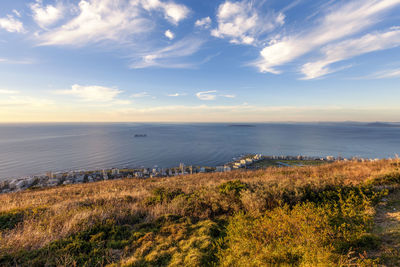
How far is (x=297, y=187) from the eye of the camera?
733 centimetres

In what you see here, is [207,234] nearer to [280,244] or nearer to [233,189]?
[280,244]

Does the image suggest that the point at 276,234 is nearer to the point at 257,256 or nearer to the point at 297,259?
the point at 297,259

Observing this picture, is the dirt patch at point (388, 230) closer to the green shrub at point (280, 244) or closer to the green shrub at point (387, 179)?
the green shrub at point (280, 244)

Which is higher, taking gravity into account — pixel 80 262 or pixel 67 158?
pixel 80 262

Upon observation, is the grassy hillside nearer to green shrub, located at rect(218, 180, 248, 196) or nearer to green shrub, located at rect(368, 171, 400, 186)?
green shrub, located at rect(218, 180, 248, 196)

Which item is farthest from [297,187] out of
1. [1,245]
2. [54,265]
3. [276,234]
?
[1,245]

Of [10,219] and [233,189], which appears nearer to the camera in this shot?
[10,219]

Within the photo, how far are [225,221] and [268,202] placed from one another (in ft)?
6.80

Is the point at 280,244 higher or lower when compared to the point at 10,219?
higher

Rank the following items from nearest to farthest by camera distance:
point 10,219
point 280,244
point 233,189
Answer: point 280,244 < point 10,219 < point 233,189

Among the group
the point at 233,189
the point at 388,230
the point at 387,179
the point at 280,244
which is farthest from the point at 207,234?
the point at 387,179

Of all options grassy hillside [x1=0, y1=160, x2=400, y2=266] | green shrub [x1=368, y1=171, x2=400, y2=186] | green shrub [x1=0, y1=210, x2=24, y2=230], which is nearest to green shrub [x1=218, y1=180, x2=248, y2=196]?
grassy hillside [x1=0, y1=160, x2=400, y2=266]

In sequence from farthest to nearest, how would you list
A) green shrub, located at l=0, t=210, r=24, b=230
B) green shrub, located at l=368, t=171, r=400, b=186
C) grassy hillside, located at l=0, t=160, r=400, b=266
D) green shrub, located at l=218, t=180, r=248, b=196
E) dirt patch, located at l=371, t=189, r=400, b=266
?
green shrub, located at l=368, t=171, r=400, b=186
green shrub, located at l=218, t=180, r=248, b=196
green shrub, located at l=0, t=210, r=24, b=230
grassy hillside, located at l=0, t=160, r=400, b=266
dirt patch, located at l=371, t=189, r=400, b=266

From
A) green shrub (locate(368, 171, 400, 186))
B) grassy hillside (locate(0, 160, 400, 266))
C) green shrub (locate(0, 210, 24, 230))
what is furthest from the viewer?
green shrub (locate(368, 171, 400, 186))
